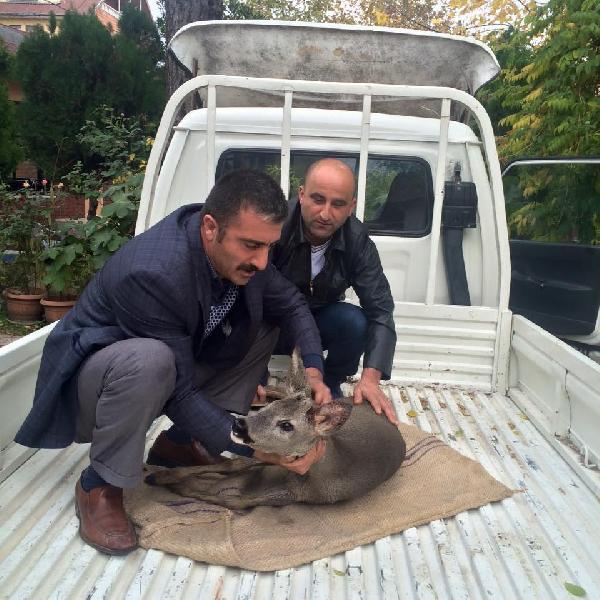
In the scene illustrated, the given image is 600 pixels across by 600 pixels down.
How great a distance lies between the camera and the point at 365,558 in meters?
2.03

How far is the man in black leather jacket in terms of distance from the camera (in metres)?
2.80

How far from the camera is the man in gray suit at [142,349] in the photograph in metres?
2.02

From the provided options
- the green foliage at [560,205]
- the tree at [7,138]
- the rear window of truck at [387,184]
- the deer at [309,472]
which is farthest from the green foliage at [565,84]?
the tree at [7,138]

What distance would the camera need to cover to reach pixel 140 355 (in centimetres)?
201

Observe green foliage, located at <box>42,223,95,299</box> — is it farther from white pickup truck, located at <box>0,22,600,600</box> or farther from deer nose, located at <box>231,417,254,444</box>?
deer nose, located at <box>231,417,254,444</box>

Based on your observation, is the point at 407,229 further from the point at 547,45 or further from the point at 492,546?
the point at 547,45

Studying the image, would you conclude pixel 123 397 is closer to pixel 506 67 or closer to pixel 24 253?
pixel 24 253

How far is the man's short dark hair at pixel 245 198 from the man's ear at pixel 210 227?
0.05ft

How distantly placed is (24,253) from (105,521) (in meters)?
5.61

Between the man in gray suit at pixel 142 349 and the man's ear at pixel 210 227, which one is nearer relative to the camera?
the man in gray suit at pixel 142 349

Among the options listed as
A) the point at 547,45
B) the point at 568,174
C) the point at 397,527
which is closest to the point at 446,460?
the point at 397,527

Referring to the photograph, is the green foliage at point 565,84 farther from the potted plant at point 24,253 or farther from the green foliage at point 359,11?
the green foliage at point 359,11

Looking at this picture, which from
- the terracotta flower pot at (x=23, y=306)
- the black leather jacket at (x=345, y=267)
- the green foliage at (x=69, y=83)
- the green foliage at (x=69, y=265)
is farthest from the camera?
the green foliage at (x=69, y=83)

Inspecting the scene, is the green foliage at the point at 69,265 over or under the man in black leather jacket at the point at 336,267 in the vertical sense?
under
